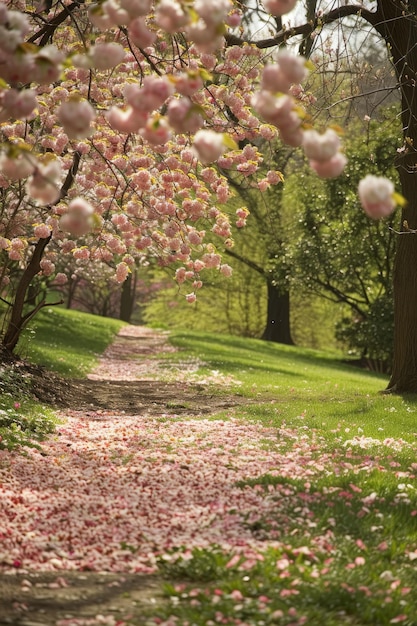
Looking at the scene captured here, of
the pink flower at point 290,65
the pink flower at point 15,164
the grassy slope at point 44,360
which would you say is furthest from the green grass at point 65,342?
the pink flower at point 290,65

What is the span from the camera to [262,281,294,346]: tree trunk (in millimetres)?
31688

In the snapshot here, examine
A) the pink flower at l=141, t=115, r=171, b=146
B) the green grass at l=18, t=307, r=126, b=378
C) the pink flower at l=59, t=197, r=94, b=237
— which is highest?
the pink flower at l=141, t=115, r=171, b=146

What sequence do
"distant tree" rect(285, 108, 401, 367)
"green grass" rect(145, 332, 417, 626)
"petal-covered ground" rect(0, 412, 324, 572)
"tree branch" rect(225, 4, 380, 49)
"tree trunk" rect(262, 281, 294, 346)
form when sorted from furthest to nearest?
"tree trunk" rect(262, 281, 294, 346) < "distant tree" rect(285, 108, 401, 367) < "tree branch" rect(225, 4, 380, 49) < "petal-covered ground" rect(0, 412, 324, 572) < "green grass" rect(145, 332, 417, 626)

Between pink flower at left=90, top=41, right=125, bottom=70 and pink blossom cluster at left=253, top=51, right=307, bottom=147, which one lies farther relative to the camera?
pink flower at left=90, top=41, right=125, bottom=70

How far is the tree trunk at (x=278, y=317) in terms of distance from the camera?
3169 centimetres

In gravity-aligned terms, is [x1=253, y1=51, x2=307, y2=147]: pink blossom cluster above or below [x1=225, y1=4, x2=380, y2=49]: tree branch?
below

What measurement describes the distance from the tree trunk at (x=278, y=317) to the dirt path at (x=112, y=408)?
487cm

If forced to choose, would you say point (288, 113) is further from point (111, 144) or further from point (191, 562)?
point (111, 144)

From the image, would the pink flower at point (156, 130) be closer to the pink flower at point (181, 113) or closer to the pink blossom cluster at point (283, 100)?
the pink flower at point (181, 113)

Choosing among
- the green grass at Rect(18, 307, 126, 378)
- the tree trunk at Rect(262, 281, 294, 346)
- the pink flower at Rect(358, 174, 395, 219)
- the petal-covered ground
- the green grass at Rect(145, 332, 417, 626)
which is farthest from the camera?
the tree trunk at Rect(262, 281, 294, 346)

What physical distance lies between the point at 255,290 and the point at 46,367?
73.9ft

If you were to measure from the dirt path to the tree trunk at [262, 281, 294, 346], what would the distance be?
16.0 ft

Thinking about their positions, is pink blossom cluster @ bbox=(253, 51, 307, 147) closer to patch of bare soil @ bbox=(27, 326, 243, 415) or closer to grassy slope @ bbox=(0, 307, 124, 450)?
grassy slope @ bbox=(0, 307, 124, 450)

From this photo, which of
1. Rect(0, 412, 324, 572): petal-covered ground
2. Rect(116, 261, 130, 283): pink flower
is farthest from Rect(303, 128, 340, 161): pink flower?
Rect(116, 261, 130, 283): pink flower
